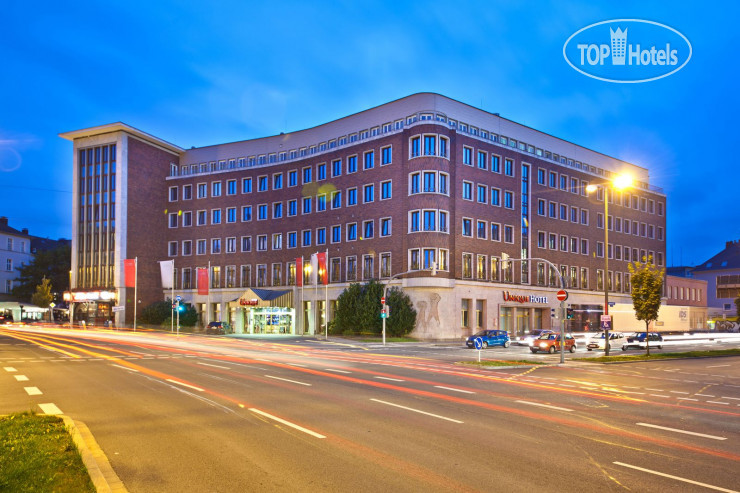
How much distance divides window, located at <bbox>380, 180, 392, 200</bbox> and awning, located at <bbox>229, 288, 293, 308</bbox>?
57.3ft

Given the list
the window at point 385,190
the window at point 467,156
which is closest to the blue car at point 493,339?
the window at point 385,190

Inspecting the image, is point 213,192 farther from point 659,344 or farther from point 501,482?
point 501,482

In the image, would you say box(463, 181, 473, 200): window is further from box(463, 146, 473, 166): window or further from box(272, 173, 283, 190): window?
box(272, 173, 283, 190): window

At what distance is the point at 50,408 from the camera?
14086 mm

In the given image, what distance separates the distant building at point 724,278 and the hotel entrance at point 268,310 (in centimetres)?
9351

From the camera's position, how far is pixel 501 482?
318 inches

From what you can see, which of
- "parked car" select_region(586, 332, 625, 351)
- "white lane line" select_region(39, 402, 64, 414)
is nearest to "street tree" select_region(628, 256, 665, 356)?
"parked car" select_region(586, 332, 625, 351)

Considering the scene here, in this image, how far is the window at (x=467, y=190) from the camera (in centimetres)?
6253

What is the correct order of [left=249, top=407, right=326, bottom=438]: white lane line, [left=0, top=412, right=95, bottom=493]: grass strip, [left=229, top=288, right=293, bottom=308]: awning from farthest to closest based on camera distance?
[left=229, top=288, right=293, bottom=308]: awning → [left=249, top=407, right=326, bottom=438]: white lane line → [left=0, top=412, right=95, bottom=493]: grass strip

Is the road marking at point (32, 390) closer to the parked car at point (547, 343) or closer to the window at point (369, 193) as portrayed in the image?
the parked car at point (547, 343)

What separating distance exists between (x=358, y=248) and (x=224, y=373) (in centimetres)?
4356

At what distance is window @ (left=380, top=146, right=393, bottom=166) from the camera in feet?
206

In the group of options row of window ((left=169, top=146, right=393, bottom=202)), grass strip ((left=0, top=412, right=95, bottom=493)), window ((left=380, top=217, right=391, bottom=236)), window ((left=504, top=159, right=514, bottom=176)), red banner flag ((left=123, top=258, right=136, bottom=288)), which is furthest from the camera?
red banner flag ((left=123, top=258, right=136, bottom=288))

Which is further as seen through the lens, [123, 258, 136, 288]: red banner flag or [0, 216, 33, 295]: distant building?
[0, 216, 33, 295]: distant building
